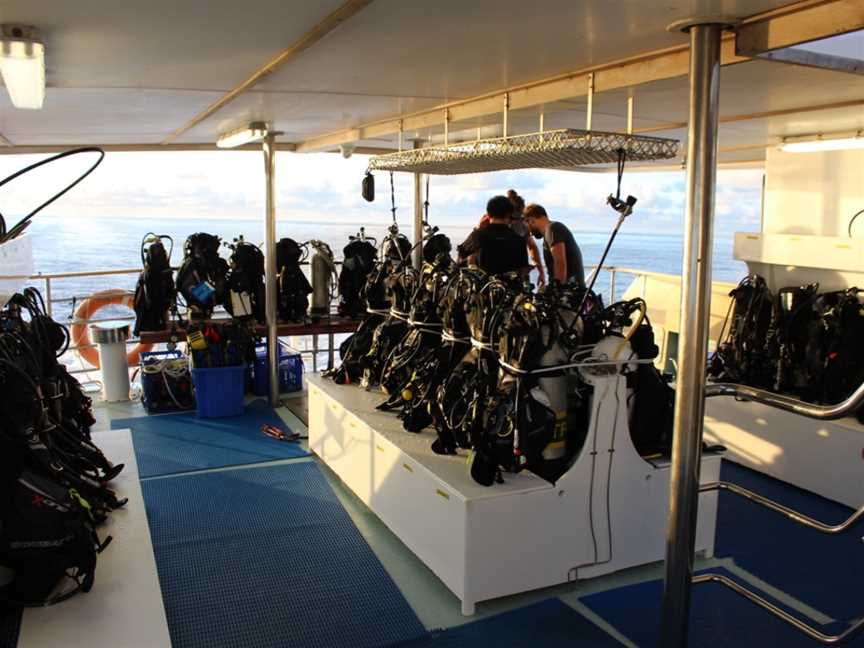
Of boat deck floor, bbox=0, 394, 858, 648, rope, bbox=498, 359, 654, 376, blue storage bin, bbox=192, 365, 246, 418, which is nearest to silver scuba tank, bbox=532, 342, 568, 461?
rope, bbox=498, 359, 654, 376

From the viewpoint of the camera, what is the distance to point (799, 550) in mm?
3812

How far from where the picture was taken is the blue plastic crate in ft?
20.6

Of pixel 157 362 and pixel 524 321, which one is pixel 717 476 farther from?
pixel 157 362

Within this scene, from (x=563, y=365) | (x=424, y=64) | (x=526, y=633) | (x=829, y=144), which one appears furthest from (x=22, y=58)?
(x=829, y=144)

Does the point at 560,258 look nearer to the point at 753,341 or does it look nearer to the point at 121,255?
the point at 753,341

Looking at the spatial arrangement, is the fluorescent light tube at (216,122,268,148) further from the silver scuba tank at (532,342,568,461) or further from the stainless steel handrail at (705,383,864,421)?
the stainless steel handrail at (705,383,864,421)

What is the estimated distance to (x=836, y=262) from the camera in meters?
4.91

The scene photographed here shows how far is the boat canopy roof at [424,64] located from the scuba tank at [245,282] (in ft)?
4.32

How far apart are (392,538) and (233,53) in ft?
8.12

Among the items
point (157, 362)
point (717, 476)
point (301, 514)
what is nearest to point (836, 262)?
point (717, 476)

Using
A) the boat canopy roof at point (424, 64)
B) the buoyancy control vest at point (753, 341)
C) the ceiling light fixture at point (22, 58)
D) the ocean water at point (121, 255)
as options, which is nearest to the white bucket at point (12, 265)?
the ceiling light fixture at point (22, 58)

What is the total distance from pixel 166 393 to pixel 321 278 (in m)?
1.71

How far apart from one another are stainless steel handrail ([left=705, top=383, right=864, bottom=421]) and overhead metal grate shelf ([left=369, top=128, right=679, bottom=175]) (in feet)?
4.28

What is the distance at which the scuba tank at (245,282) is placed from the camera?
6.58m
